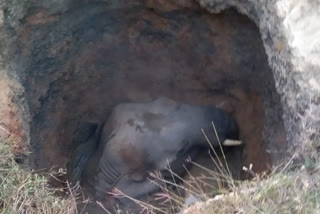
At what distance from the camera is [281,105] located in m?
2.69

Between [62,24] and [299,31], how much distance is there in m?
1.26

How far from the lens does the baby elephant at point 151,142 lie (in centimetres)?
346

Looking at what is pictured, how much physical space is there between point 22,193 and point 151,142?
1117 millimetres

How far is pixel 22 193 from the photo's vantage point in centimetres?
249

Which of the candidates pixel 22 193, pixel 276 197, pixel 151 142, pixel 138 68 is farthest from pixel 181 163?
pixel 276 197

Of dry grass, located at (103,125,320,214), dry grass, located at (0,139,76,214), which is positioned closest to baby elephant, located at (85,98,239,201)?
dry grass, located at (0,139,76,214)

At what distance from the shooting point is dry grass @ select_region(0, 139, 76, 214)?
2.45 metres

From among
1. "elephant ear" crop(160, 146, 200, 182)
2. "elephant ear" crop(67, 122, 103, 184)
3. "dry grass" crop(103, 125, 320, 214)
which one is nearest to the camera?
"dry grass" crop(103, 125, 320, 214)

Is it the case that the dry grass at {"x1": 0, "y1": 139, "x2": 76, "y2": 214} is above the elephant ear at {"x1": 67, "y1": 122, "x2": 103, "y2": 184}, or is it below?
above

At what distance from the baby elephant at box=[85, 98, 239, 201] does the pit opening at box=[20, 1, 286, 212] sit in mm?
89

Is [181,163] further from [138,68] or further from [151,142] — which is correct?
[138,68]

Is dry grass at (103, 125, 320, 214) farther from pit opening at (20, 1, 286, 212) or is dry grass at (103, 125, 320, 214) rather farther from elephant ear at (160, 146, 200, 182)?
elephant ear at (160, 146, 200, 182)

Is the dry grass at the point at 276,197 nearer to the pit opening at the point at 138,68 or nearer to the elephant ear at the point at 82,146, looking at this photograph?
the pit opening at the point at 138,68

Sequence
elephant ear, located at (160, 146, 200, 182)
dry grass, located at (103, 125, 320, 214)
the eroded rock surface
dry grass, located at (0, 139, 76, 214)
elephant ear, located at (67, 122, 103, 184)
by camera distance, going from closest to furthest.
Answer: dry grass, located at (103, 125, 320, 214)
the eroded rock surface
dry grass, located at (0, 139, 76, 214)
elephant ear, located at (160, 146, 200, 182)
elephant ear, located at (67, 122, 103, 184)
